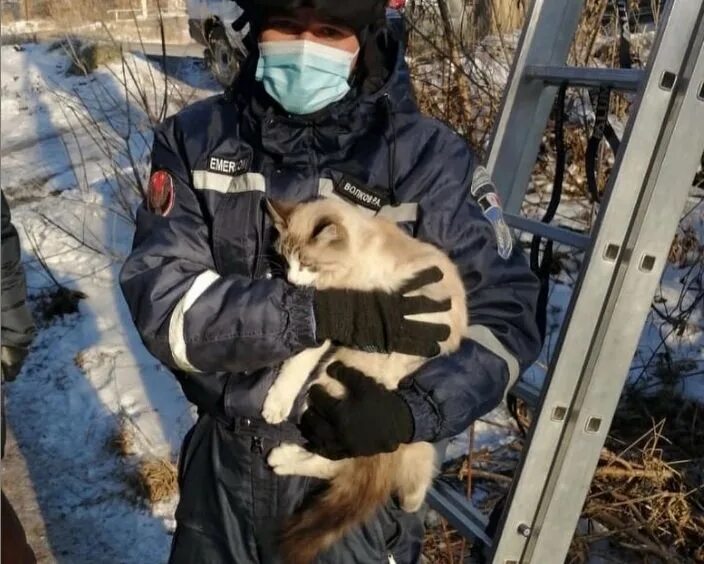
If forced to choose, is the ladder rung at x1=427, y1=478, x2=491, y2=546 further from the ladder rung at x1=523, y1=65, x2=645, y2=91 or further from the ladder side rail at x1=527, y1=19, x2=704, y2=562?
the ladder rung at x1=523, y1=65, x2=645, y2=91

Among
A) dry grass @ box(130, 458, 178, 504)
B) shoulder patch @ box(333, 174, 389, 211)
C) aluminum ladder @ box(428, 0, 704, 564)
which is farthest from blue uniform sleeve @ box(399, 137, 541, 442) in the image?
dry grass @ box(130, 458, 178, 504)

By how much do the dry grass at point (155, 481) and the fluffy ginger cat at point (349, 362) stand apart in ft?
8.90

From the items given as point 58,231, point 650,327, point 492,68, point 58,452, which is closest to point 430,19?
point 492,68

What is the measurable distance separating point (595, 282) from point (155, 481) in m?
3.17

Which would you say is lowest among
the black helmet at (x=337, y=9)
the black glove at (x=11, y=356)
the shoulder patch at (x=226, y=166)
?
the black glove at (x=11, y=356)

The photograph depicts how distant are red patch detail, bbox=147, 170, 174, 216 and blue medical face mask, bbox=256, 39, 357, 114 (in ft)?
1.16

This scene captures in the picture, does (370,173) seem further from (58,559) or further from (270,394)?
(58,559)

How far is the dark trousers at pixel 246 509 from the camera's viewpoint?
2025 mm

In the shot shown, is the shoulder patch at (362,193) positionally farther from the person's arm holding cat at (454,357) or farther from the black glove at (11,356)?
the black glove at (11,356)

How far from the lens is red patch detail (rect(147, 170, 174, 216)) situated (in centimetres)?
204

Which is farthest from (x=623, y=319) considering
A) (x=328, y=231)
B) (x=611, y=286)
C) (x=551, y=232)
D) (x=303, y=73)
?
(x=303, y=73)

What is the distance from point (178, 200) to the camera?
6.74 ft

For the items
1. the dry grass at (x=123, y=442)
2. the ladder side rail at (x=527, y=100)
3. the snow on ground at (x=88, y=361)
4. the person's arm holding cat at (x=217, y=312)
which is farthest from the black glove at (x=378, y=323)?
the dry grass at (x=123, y=442)

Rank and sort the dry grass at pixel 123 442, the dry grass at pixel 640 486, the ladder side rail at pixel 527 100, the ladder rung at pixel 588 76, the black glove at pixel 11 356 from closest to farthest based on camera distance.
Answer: the ladder rung at pixel 588 76 < the ladder side rail at pixel 527 100 < the black glove at pixel 11 356 < the dry grass at pixel 640 486 < the dry grass at pixel 123 442
